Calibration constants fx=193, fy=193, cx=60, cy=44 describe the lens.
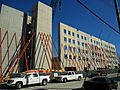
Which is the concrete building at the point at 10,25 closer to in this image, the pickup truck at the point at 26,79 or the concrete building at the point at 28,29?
the concrete building at the point at 28,29

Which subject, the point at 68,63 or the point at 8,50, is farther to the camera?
the point at 68,63

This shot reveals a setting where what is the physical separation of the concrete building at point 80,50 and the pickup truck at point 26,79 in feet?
87.0

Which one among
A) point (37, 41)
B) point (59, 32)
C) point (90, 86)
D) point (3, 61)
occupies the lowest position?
point (90, 86)

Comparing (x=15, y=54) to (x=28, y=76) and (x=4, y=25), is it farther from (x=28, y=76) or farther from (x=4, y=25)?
(x=28, y=76)

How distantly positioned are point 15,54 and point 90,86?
28874 millimetres

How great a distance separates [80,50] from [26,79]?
162 feet

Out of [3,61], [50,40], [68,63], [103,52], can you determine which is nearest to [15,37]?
[3,61]

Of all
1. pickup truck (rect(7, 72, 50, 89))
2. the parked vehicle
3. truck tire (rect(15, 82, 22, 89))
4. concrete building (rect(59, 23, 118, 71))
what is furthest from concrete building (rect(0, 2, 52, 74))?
the parked vehicle

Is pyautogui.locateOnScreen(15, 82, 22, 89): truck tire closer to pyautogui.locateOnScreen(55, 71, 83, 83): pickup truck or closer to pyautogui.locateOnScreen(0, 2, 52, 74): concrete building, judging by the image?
pyautogui.locateOnScreen(55, 71, 83, 83): pickup truck

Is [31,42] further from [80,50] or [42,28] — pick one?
[80,50]

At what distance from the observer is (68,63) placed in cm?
6294

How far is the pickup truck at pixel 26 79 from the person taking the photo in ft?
74.3

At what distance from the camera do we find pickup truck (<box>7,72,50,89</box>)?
74.3 ft

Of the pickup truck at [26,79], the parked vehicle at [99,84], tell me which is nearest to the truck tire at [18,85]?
the pickup truck at [26,79]
